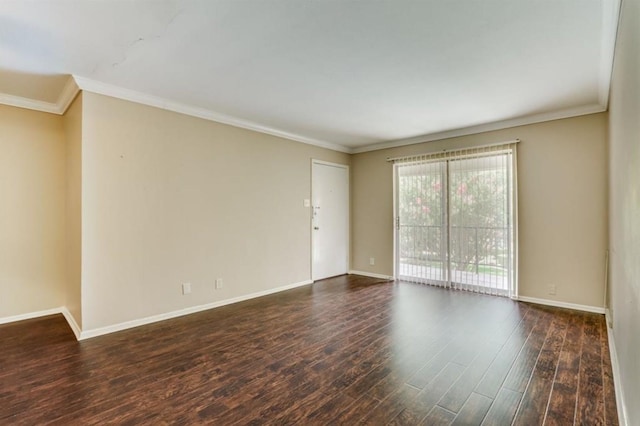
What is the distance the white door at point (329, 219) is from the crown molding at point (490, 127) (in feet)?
2.57

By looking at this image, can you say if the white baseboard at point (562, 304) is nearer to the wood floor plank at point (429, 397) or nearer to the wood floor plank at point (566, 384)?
the wood floor plank at point (566, 384)

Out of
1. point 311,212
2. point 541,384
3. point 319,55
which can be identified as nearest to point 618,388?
point 541,384

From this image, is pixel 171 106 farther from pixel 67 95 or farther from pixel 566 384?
pixel 566 384

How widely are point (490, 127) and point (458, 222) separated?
4.62 feet

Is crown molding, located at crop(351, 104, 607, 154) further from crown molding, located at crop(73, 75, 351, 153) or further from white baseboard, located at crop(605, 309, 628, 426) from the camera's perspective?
white baseboard, located at crop(605, 309, 628, 426)

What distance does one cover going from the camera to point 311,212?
206 inches

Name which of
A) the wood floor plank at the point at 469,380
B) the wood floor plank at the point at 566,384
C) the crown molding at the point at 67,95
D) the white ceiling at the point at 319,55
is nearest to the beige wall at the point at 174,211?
the crown molding at the point at 67,95

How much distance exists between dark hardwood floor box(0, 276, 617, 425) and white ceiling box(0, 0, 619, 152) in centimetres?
240

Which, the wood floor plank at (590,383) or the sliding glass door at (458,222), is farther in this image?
the sliding glass door at (458,222)

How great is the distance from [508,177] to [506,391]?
120 inches

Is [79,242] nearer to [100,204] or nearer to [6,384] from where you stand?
[100,204]

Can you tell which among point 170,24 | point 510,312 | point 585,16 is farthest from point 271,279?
point 585,16

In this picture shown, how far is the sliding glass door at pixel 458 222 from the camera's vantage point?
4285mm

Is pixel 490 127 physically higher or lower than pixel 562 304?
higher
